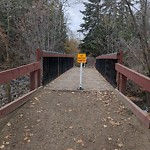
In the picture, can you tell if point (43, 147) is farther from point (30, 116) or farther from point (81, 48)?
point (81, 48)

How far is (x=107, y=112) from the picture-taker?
5285 millimetres

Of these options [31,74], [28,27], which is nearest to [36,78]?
[31,74]

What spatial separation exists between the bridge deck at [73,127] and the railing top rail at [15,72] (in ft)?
2.21

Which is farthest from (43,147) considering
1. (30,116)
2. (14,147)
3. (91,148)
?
(30,116)

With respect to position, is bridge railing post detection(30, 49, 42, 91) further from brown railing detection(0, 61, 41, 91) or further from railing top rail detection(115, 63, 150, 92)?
railing top rail detection(115, 63, 150, 92)

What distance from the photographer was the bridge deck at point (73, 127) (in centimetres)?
384

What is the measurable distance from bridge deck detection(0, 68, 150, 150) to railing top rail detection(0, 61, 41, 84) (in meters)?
0.67

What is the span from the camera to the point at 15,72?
17.5 ft

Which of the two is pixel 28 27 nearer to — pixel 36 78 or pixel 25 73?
pixel 36 78

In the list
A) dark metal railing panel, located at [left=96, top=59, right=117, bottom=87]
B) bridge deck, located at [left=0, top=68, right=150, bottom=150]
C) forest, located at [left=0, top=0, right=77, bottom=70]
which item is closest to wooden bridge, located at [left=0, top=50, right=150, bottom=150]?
bridge deck, located at [left=0, top=68, right=150, bottom=150]

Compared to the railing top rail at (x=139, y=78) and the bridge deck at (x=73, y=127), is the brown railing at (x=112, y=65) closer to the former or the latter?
the railing top rail at (x=139, y=78)

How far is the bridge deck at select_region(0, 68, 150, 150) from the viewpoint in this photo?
12.6 feet

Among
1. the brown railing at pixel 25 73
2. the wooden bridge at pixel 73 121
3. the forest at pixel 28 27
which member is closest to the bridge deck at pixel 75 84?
the brown railing at pixel 25 73

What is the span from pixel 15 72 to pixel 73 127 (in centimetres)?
176
